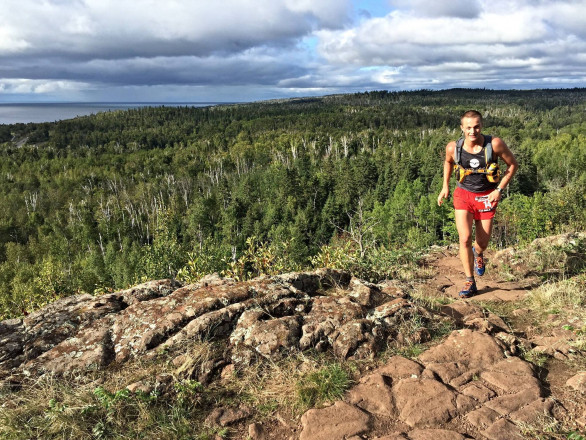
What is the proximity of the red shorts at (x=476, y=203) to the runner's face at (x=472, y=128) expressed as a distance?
3.05 feet

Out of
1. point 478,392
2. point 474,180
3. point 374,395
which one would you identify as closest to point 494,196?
point 474,180

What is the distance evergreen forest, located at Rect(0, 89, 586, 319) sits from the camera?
1941cm

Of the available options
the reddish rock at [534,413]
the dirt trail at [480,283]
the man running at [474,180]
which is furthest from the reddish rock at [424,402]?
the man running at [474,180]

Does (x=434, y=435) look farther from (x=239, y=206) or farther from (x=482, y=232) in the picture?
(x=239, y=206)

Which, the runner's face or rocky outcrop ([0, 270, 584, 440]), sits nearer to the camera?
rocky outcrop ([0, 270, 584, 440])

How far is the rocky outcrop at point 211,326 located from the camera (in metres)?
4.11

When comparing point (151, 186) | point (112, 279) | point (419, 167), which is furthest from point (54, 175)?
point (419, 167)

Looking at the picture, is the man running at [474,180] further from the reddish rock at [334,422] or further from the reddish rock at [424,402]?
the reddish rock at [334,422]

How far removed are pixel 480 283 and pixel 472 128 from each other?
3.31 metres

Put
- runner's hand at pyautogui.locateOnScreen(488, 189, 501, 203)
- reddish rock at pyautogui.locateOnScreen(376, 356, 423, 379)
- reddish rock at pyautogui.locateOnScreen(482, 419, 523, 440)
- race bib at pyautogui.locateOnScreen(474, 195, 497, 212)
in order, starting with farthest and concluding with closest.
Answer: race bib at pyautogui.locateOnScreen(474, 195, 497, 212)
runner's hand at pyautogui.locateOnScreen(488, 189, 501, 203)
reddish rock at pyautogui.locateOnScreen(376, 356, 423, 379)
reddish rock at pyautogui.locateOnScreen(482, 419, 523, 440)

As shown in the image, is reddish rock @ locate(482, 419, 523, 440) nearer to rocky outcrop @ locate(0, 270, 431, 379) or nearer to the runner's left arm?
rocky outcrop @ locate(0, 270, 431, 379)

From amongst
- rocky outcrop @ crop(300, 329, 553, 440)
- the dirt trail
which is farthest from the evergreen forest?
rocky outcrop @ crop(300, 329, 553, 440)

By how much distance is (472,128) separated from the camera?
17.6 ft

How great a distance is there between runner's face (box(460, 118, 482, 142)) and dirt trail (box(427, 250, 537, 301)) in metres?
2.65
